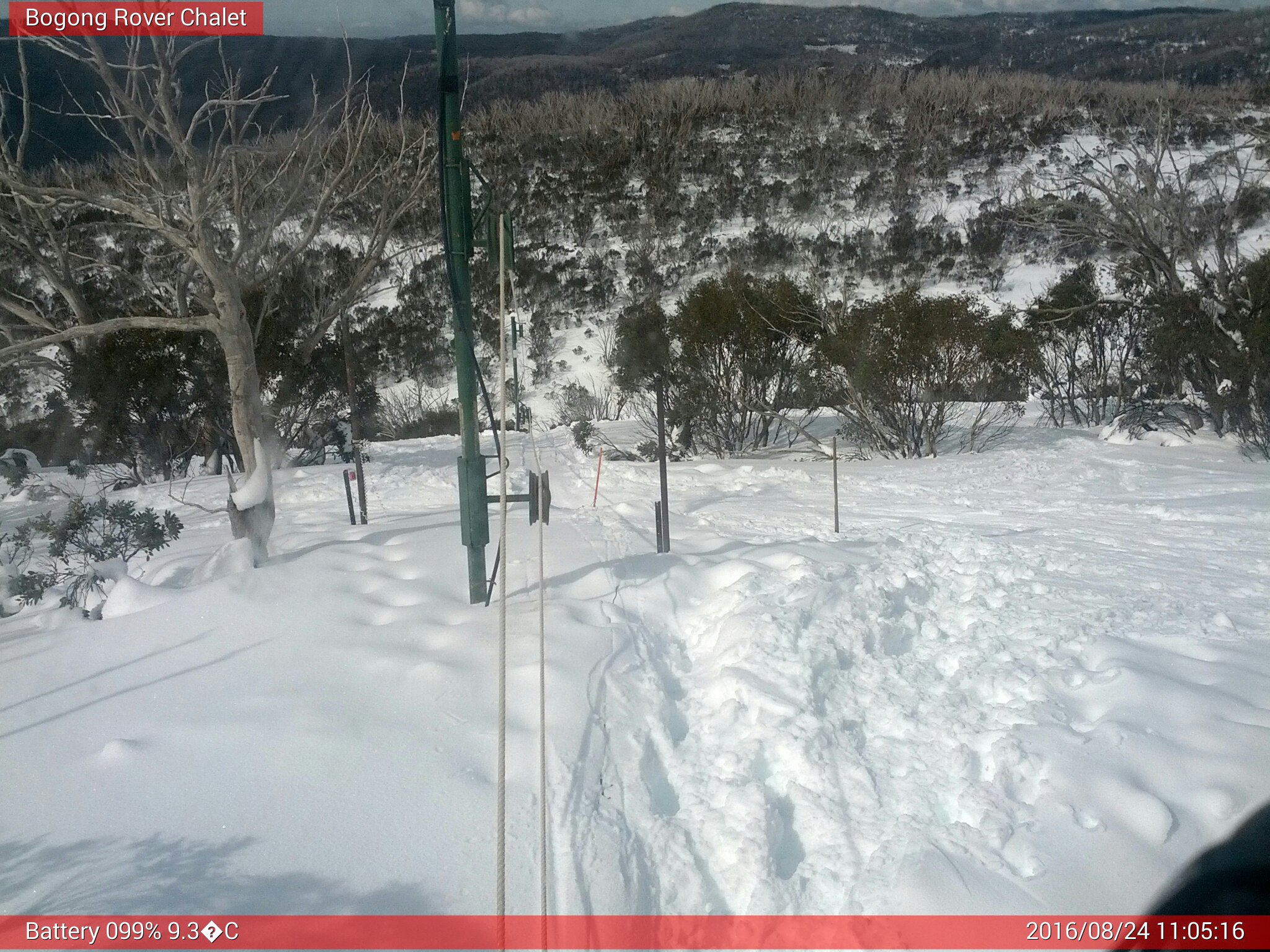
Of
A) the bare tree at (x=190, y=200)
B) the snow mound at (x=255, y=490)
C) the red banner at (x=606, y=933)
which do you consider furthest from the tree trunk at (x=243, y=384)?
the red banner at (x=606, y=933)

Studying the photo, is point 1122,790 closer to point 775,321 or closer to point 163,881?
point 163,881

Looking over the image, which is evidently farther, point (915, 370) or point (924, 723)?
point (915, 370)

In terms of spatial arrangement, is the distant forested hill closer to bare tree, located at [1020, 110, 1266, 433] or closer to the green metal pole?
bare tree, located at [1020, 110, 1266, 433]

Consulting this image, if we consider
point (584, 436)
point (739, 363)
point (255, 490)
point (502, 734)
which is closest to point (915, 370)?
point (739, 363)

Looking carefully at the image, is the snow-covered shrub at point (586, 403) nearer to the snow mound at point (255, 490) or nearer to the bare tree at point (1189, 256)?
the bare tree at point (1189, 256)

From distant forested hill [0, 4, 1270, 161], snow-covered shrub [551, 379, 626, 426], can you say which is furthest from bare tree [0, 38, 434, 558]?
distant forested hill [0, 4, 1270, 161]

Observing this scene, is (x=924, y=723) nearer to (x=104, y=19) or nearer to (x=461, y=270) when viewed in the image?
(x=461, y=270)
